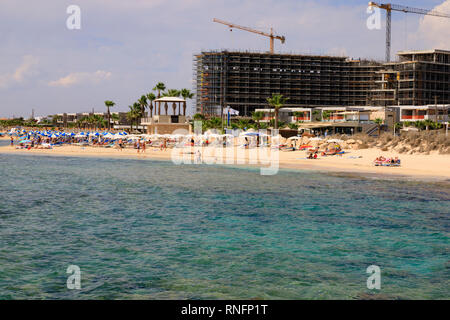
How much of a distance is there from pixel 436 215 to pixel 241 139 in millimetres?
52146

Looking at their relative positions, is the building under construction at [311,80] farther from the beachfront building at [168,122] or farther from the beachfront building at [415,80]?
the beachfront building at [168,122]

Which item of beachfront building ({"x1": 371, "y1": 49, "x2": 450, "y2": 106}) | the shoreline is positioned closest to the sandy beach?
the shoreline

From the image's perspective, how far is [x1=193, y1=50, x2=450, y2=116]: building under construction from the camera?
16425 centimetres

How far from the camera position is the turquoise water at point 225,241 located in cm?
1188

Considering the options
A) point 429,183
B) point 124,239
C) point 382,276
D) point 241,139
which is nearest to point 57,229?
point 124,239

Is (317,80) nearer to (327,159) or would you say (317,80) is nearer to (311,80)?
(311,80)

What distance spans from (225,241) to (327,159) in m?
35.3

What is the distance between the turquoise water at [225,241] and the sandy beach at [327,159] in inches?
307

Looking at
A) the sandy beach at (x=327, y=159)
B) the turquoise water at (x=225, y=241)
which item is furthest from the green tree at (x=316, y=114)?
the turquoise water at (x=225, y=241)

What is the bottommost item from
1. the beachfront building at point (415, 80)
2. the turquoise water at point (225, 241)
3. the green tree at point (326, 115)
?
the turquoise water at point (225, 241)

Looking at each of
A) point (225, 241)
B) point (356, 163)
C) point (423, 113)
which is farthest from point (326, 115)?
point (225, 241)

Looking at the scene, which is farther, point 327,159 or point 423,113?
point 423,113

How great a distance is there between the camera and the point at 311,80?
176 meters

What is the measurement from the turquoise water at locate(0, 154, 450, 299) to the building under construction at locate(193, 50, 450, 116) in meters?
142
